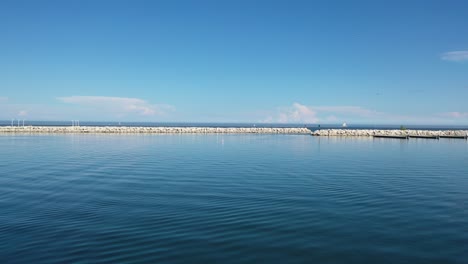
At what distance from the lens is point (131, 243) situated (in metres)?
11.6

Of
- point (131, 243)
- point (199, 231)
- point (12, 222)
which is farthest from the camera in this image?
point (12, 222)

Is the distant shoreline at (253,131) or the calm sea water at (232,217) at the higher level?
the distant shoreline at (253,131)

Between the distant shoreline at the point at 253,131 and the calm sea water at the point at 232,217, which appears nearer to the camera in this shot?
the calm sea water at the point at 232,217

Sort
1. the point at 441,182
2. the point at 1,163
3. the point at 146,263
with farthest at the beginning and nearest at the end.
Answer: the point at 1,163, the point at 441,182, the point at 146,263

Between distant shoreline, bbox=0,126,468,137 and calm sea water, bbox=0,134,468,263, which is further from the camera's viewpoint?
distant shoreline, bbox=0,126,468,137

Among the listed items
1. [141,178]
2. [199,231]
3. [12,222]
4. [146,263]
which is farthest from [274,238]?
[141,178]

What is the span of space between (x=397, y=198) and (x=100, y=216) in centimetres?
1515

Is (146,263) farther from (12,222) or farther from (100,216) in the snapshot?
(12,222)

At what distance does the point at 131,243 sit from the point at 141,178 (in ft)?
44.0

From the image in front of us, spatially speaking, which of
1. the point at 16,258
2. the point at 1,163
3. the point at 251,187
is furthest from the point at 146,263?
the point at 1,163

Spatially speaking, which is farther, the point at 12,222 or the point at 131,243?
the point at 12,222

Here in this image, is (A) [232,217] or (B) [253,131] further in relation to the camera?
(B) [253,131]

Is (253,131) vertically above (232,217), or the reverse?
(253,131)

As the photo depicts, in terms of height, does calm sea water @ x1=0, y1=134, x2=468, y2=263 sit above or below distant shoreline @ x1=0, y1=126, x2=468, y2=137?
below
